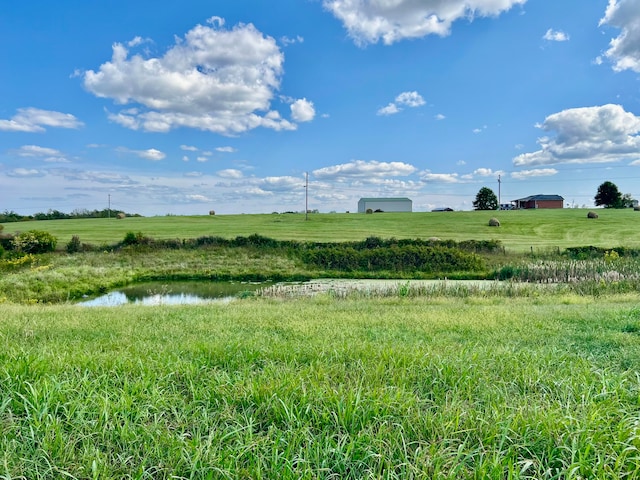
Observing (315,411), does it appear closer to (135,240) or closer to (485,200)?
(135,240)

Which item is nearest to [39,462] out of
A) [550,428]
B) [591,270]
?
[550,428]

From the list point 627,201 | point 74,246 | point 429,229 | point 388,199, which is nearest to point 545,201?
point 627,201

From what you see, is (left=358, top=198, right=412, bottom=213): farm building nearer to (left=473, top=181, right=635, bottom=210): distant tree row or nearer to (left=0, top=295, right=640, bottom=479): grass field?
(left=473, top=181, right=635, bottom=210): distant tree row

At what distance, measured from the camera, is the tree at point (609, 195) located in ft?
201

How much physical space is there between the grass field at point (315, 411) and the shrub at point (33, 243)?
28.9m

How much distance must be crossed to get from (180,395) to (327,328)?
8.53ft

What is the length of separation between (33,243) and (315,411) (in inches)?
1267

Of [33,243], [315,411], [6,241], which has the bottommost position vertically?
[315,411]

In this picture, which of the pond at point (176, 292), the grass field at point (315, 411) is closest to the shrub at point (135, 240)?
the pond at point (176, 292)

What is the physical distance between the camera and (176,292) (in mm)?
18172

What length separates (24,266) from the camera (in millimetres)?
24094

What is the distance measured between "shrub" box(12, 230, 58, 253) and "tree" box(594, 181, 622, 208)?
7209cm

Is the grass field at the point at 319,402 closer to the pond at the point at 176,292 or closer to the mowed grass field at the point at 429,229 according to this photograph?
the pond at the point at 176,292

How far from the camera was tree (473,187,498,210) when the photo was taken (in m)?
66.7
